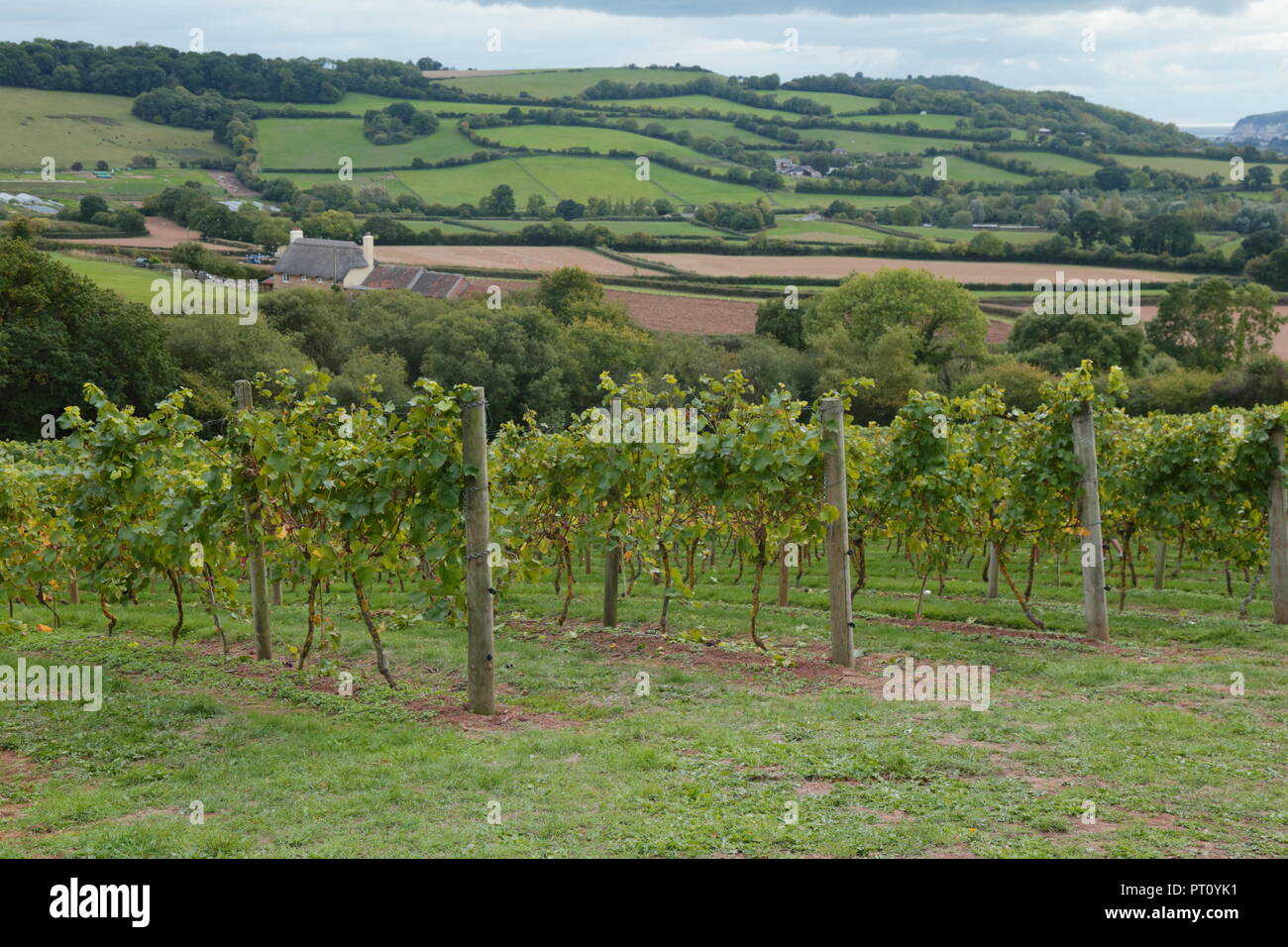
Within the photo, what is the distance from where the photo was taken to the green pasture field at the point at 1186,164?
4555 inches

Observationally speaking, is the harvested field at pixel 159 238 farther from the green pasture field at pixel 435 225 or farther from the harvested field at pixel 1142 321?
the harvested field at pixel 1142 321

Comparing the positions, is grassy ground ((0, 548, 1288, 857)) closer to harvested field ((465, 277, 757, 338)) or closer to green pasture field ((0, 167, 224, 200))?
harvested field ((465, 277, 757, 338))

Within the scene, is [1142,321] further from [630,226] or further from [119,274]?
[119,274]

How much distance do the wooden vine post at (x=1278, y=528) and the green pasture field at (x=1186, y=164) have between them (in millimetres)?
115023

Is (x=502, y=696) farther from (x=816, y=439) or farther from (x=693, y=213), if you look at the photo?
(x=693, y=213)

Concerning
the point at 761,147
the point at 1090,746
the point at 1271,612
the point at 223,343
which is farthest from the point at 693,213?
the point at 1090,746

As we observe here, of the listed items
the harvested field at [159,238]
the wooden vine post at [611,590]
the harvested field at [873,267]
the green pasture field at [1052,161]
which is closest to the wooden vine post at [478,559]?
the wooden vine post at [611,590]

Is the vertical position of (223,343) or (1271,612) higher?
(223,343)

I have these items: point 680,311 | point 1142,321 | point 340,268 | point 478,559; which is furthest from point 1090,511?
point 340,268

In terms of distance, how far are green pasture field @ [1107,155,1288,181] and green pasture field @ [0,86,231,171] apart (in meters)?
95.5

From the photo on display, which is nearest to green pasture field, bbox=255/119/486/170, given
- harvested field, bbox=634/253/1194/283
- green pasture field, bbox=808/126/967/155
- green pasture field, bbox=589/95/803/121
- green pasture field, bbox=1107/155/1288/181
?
green pasture field, bbox=589/95/803/121

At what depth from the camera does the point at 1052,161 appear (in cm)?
11419

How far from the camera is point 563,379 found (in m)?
57.3
